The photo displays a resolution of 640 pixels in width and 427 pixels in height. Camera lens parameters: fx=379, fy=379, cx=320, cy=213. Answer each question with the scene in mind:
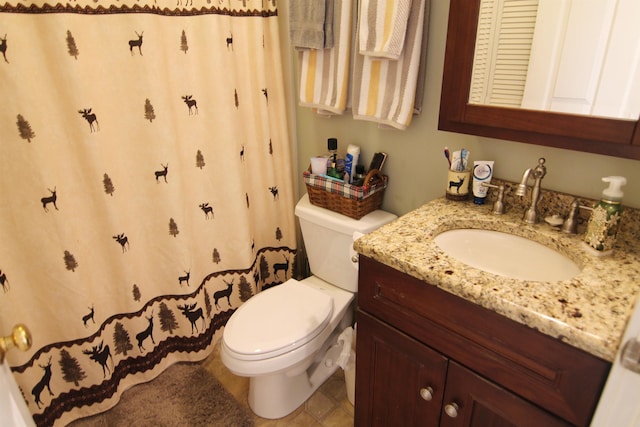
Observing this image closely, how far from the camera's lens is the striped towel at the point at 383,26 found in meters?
1.15

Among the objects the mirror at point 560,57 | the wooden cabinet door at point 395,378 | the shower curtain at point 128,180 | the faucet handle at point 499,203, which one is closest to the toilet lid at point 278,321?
the wooden cabinet door at point 395,378

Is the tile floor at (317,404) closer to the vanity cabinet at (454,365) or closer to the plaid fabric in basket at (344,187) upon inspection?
the vanity cabinet at (454,365)

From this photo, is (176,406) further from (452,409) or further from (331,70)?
(331,70)

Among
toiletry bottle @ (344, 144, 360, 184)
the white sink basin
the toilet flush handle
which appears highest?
toiletry bottle @ (344, 144, 360, 184)

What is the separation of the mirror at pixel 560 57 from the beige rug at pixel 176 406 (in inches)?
58.9

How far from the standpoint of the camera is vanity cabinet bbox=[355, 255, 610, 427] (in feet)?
2.41

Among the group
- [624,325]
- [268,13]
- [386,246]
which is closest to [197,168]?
[268,13]

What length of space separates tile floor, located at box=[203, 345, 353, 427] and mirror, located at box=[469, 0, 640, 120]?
4.25ft

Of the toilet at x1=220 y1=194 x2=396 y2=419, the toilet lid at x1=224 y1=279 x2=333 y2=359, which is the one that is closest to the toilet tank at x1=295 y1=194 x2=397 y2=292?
the toilet at x1=220 y1=194 x2=396 y2=419

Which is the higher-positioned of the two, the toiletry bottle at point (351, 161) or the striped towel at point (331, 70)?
the striped towel at point (331, 70)

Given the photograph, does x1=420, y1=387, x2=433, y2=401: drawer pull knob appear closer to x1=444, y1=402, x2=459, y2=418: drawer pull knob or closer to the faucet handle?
x1=444, y1=402, x2=459, y2=418: drawer pull knob

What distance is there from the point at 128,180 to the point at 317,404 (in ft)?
3.91

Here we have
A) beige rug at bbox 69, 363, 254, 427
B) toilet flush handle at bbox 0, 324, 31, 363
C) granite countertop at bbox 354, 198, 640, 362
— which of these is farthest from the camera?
beige rug at bbox 69, 363, 254, 427

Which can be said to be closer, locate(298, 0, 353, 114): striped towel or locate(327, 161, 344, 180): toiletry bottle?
locate(298, 0, 353, 114): striped towel
